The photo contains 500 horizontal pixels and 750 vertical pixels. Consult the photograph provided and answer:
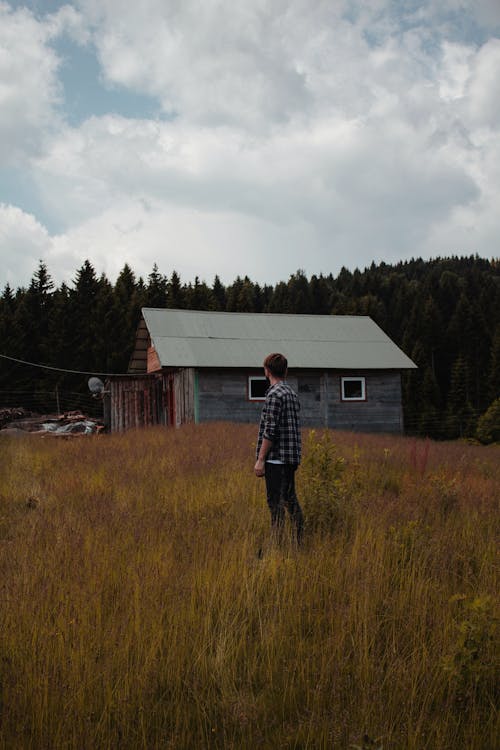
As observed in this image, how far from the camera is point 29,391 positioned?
40.5 meters

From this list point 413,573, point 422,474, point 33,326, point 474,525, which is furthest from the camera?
point 33,326

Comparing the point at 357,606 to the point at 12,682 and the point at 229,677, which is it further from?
the point at 12,682

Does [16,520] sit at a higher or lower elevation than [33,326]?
lower

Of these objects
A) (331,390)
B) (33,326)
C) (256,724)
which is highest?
(33,326)

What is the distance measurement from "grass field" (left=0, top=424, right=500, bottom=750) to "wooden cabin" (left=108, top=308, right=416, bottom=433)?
16368mm

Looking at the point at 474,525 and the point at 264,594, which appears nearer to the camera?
the point at 264,594

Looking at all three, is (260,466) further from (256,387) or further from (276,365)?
(256,387)

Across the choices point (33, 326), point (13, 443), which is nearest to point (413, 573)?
point (13, 443)

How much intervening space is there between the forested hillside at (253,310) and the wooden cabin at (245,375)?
12377mm

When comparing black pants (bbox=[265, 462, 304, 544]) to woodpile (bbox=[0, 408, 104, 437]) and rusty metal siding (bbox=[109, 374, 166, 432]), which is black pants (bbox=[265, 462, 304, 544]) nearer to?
woodpile (bbox=[0, 408, 104, 437])

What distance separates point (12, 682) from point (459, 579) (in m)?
3.31

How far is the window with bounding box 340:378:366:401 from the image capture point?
81.5 ft

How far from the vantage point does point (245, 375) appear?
76.9ft

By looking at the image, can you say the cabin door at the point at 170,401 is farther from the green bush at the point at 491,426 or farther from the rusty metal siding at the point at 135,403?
the green bush at the point at 491,426
